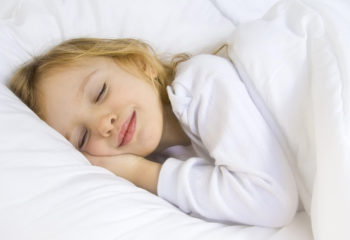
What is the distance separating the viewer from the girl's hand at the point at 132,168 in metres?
0.85

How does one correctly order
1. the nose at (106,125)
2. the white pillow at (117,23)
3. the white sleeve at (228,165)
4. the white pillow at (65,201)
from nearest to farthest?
the white pillow at (65,201)
the white sleeve at (228,165)
the nose at (106,125)
the white pillow at (117,23)

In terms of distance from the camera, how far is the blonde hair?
36.0 inches

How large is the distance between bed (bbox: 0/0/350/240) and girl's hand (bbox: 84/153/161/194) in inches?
5.0

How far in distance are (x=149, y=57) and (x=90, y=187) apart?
48 cm

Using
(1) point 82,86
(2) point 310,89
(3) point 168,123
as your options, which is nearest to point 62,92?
(1) point 82,86

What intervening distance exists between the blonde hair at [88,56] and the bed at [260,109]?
1.7 inches

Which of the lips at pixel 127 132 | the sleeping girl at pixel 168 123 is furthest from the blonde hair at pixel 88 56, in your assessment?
the lips at pixel 127 132

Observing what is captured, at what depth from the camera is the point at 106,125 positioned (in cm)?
84

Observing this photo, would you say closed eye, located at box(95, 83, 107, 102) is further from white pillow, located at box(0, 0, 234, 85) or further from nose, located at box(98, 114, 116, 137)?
white pillow, located at box(0, 0, 234, 85)

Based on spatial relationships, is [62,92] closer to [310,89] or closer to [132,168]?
[132,168]

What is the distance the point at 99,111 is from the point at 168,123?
0.73ft

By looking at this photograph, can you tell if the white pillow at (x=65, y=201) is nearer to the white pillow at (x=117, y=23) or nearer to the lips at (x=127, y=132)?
the lips at (x=127, y=132)

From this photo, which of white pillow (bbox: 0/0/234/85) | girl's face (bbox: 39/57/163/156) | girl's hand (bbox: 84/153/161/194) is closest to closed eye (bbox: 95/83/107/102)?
girl's face (bbox: 39/57/163/156)

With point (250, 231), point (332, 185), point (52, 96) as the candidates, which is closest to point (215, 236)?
point (250, 231)
